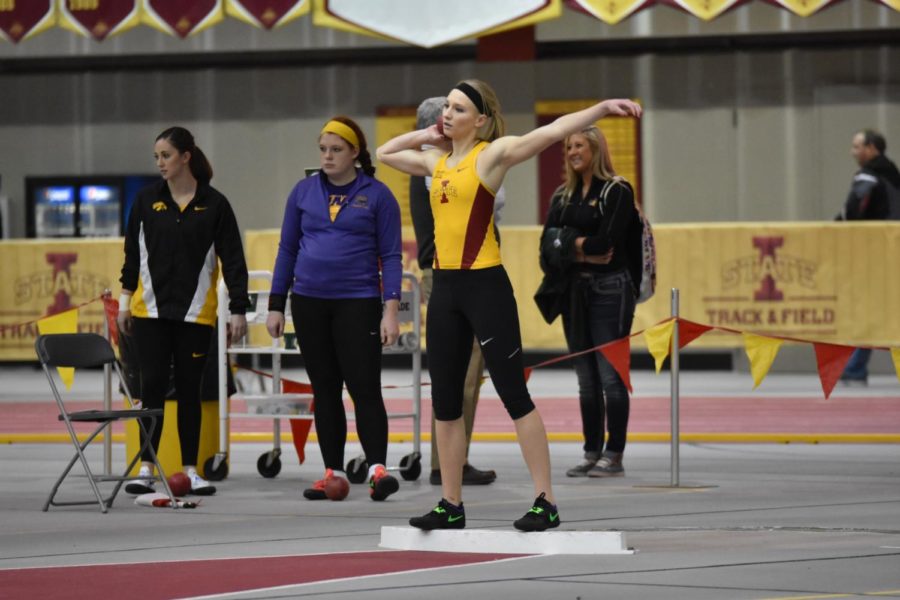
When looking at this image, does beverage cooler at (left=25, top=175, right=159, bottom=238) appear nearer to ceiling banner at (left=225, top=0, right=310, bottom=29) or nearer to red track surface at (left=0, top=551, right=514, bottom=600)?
ceiling banner at (left=225, top=0, right=310, bottom=29)

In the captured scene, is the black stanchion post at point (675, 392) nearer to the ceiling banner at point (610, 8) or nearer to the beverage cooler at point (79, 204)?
the ceiling banner at point (610, 8)

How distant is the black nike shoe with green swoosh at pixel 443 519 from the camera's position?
280 inches

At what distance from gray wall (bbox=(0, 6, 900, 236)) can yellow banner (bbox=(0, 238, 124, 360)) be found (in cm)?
386

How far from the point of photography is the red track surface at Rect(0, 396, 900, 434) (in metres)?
13.3

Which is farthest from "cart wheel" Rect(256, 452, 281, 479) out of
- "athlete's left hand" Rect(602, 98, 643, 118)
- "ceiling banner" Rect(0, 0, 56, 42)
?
"ceiling banner" Rect(0, 0, 56, 42)

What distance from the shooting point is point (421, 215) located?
31.8ft

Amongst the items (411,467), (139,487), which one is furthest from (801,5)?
(139,487)

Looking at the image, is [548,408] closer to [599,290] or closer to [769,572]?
[599,290]

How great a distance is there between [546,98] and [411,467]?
42.5 ft

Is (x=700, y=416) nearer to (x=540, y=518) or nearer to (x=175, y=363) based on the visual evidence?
(x=175, y=363)

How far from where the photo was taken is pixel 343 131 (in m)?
9.04

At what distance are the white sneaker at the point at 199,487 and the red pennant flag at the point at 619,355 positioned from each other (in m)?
2.43

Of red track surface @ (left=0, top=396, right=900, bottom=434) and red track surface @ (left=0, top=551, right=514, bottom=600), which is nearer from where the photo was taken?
red track surface @ (left=0, top=551, right=514, bottom=600)

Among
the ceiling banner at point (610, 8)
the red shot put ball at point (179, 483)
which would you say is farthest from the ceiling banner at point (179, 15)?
the red shot put ball at point (179, 483)
